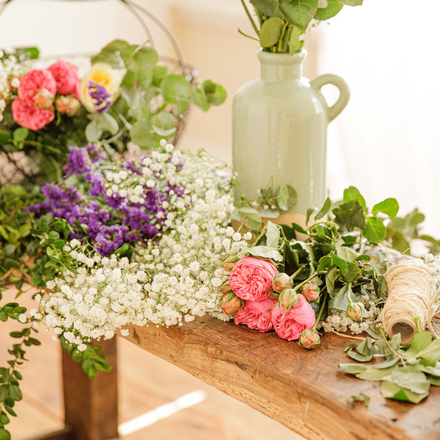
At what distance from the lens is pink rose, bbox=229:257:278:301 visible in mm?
671

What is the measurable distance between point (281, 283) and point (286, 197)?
253 mm

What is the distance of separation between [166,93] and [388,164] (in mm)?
1433

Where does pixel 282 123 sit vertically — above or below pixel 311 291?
above

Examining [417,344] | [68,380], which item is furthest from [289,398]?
[68,380]

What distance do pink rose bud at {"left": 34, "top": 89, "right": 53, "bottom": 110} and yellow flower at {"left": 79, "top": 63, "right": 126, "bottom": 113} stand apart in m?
Result: 0.07

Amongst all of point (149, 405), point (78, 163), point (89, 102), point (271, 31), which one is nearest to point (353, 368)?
point (271, 31)

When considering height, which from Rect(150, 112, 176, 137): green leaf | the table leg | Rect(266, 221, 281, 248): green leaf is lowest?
the table leg

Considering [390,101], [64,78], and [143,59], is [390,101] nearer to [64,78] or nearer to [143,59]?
[143,59]

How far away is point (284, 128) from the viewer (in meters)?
0.88

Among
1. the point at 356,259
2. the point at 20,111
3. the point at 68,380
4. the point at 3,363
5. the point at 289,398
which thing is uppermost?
the point at 20,111

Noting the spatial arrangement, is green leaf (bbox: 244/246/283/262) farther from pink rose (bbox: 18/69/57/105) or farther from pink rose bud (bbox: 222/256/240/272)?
pink rose (bbox: 18/69/57/105)

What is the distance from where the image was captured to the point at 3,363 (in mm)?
1839

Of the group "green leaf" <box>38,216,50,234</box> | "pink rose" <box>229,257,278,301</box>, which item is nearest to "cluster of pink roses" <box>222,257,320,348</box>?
"pink rose" <box>229,257,278,301</box>

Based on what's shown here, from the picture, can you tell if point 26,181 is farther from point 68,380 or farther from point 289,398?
point 289,398
